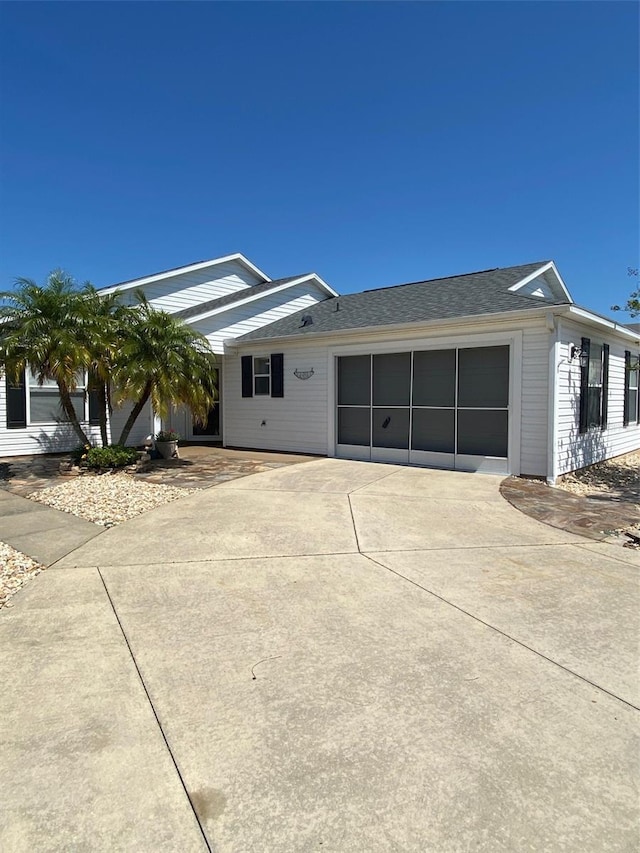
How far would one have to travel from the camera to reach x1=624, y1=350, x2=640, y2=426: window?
13.2m

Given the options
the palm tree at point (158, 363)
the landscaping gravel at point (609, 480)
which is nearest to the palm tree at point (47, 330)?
the palm tree at point (158, 363)

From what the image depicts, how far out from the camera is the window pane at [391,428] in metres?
11.0

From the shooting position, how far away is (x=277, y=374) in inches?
526

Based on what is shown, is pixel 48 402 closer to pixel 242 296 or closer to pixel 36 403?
pixel 36 403

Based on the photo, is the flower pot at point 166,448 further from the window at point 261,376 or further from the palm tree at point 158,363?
the window at point 261,376

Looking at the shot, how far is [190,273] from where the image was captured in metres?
16.0

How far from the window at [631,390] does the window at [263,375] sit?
30.7 feet

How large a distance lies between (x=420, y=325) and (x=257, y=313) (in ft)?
22.1

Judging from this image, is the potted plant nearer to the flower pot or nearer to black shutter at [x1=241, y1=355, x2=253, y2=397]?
the flower pot

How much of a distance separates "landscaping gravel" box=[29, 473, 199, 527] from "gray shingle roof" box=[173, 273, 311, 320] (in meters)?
6.54

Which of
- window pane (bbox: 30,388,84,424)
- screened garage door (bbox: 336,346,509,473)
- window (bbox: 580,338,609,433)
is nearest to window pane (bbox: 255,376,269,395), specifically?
screened garage door (bbox: 336,346,509,473)

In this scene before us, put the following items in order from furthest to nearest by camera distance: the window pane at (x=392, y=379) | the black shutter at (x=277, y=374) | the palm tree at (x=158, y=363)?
the black shutter at (x=277, y=374), the window pane at (x=392, y=379), the palm tree at (x=158, y=363)

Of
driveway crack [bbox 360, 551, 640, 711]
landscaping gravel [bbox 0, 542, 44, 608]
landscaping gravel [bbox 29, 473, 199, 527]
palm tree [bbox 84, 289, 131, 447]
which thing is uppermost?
palm tree [bbox 84, 289, 131, 447]

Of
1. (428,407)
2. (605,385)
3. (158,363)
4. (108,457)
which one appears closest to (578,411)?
(605,385)
